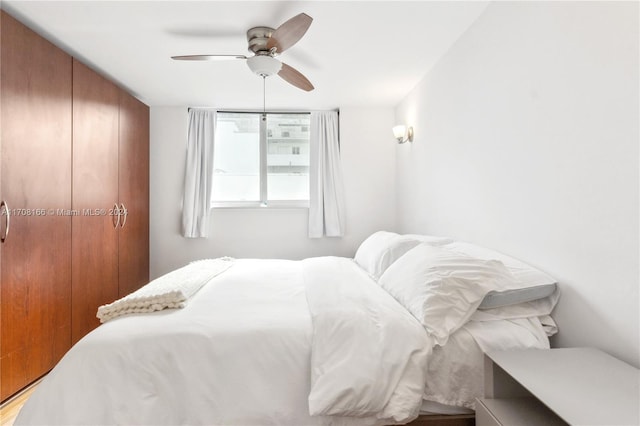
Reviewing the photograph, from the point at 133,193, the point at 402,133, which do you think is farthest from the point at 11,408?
the point at 402,133

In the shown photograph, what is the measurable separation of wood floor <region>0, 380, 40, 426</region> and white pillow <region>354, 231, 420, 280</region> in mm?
2233

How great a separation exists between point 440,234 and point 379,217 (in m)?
1.29

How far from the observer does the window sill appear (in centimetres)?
400

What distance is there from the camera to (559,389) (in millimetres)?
964

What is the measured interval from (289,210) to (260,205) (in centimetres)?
36

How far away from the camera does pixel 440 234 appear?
275 centimetres

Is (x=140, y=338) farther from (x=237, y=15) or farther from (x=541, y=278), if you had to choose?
(x=237, y=15)

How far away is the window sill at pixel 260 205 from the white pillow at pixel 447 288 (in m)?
2.45

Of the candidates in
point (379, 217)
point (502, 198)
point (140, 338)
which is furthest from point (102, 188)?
point (502, 198)

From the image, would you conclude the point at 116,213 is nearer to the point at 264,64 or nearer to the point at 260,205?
the point at 260,205

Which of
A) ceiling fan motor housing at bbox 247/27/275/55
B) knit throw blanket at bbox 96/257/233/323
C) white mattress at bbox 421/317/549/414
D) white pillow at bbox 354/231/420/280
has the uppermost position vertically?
ceiling fan motor housing at bbox 247/27/275/55

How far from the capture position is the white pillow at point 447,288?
4.60ft

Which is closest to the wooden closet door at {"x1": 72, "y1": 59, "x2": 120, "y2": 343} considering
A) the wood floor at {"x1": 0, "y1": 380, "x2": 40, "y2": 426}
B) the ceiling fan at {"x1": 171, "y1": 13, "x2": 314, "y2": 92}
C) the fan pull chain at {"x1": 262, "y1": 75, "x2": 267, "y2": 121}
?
the wood floor at {"x1": 0, "y1": 380, "x2": 40, "y2": 426}

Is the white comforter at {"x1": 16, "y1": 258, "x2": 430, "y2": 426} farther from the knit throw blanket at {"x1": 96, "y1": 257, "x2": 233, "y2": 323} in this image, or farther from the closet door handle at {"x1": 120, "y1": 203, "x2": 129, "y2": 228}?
the closet door handle at {"x1": 120, "y1": 203, "x2": 129, "y2": 228}
